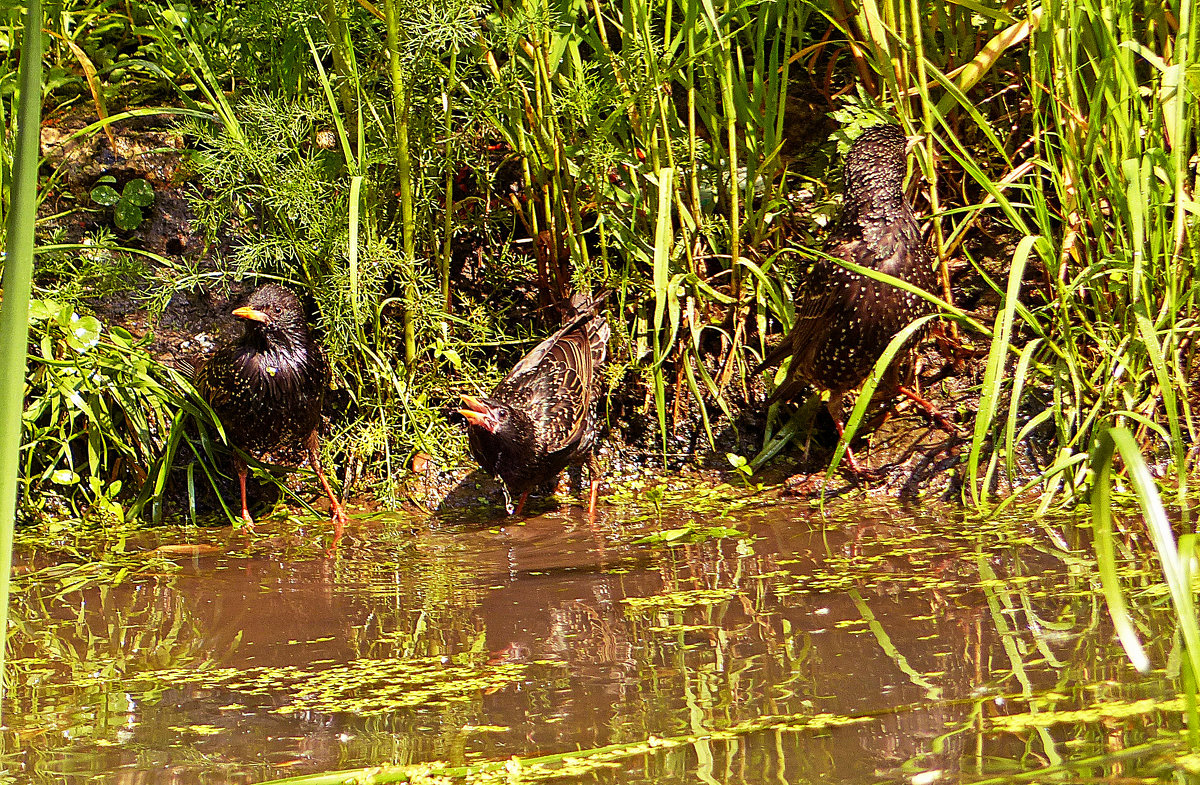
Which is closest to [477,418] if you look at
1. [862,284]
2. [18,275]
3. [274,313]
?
[274,313]

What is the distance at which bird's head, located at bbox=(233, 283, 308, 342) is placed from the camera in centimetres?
381

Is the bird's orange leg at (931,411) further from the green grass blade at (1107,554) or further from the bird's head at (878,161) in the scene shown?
the green grass blade at (1107,554)

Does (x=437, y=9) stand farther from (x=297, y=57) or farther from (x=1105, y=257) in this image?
(x=1105, y=257)

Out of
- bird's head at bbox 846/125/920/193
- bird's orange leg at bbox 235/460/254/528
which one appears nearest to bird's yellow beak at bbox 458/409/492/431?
bird's orange leg at bbox 235/460/254/528

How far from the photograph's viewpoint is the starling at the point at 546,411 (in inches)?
152

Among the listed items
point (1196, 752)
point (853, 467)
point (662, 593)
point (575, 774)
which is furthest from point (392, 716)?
point (853, 467)

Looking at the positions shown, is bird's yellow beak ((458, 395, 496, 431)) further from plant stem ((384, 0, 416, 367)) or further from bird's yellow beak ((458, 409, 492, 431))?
plant stem ((384, 0, 416, 367))

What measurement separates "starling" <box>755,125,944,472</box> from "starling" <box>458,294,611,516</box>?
2.51 ft

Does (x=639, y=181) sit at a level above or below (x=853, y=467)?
above

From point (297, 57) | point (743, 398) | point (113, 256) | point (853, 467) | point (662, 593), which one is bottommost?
point (662, 593)

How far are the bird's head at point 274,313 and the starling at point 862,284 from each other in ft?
5.96

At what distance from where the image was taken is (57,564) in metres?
3.51

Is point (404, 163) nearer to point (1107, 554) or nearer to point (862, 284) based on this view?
point (862, 284)

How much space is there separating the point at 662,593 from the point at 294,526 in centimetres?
A: 173
